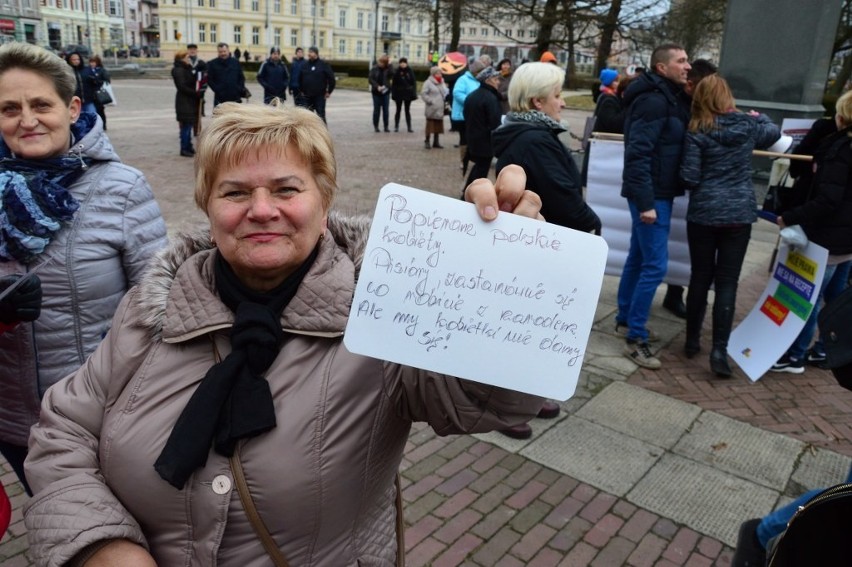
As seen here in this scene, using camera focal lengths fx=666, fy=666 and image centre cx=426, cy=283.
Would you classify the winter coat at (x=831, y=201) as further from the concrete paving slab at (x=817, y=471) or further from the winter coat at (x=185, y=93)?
the winter coat at (x=185, y=93)

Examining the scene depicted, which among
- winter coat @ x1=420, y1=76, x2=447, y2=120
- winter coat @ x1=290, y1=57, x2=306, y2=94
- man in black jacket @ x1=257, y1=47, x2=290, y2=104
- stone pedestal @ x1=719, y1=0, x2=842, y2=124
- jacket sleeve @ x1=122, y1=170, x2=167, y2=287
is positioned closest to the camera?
jacket sleeve @ x1=122, y1=170, x2=167, y2=287

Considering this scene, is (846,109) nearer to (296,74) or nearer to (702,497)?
(702,497)

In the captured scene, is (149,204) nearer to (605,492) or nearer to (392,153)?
(605,492)

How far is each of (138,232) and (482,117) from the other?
716 cm

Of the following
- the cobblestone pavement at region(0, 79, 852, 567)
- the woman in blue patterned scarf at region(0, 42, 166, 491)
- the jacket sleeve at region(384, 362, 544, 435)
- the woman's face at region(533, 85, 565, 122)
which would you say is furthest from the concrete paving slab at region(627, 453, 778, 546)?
the woman in blue patterned scarf at region(0, 42, 166, 491)

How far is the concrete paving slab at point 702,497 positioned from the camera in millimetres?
3156

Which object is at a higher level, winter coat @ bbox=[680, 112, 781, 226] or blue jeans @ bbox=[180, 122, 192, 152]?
winter coat @ bbox=[680, 112, 781, 226]

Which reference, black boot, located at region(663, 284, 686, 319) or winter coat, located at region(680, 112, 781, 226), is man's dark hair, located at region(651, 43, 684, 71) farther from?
black boot, located at region(663, 284, 686, 319)

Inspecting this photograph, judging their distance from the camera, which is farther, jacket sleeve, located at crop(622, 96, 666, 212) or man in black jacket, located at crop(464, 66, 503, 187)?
man in black jacket, located at crop(464, 66, 503, 187)

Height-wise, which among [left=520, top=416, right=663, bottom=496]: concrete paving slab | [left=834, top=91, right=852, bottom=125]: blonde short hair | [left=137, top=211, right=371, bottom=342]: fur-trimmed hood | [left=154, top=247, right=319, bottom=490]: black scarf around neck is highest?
[left=834, top=91, right=852, bottom=125]: blonde short hair

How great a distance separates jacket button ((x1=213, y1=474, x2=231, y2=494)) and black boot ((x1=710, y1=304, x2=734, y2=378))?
13.4 feet

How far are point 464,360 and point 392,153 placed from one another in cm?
1270

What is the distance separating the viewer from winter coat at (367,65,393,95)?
1558 cm

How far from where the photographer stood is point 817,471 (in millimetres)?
3594
